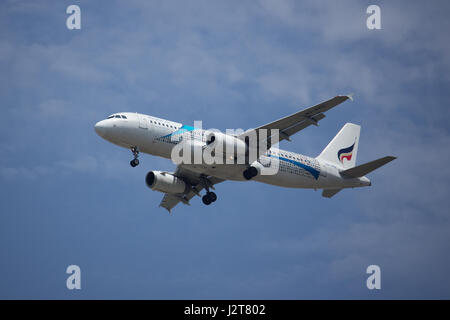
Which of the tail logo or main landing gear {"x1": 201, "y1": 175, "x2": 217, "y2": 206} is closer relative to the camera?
main landing gear {"x1": 201, "y1": 175, "x2": 217, "y2": 206}

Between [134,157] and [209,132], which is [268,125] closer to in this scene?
[209,132]

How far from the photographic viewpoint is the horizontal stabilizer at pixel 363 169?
148 ft

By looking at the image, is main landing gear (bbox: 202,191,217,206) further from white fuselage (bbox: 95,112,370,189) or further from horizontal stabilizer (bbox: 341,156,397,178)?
horizontal stabilizer (bbox: 341,156,397,178)

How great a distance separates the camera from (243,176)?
44.8 metres

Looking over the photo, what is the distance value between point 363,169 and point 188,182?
14.0 metres

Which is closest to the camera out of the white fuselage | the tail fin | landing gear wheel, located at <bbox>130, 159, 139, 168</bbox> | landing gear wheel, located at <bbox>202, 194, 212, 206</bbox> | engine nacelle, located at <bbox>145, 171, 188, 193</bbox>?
the white fuselage

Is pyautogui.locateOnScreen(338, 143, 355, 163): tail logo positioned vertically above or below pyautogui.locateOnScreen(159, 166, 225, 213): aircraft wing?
above

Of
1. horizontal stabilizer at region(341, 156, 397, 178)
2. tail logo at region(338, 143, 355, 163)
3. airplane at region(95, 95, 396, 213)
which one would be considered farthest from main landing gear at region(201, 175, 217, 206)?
tail logo at region(338, 143, 355, 163)

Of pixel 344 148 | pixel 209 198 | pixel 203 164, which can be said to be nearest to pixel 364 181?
pixel 344 148

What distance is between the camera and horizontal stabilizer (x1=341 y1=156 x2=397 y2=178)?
1779 inches

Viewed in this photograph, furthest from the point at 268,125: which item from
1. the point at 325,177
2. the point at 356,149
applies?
the point at 356,149

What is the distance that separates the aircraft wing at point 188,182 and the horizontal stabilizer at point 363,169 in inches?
399

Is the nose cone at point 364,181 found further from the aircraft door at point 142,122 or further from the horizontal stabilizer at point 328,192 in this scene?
the aircraft door at point 142,122

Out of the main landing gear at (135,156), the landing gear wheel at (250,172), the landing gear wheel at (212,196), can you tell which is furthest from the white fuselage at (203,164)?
the landing gear wheel at (212,196)
